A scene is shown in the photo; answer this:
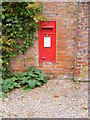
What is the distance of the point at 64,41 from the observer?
3672 mm

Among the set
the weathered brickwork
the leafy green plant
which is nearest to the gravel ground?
the leafy green plant

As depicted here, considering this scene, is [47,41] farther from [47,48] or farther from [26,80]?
[26,80]

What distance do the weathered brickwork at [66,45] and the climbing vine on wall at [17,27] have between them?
0.16 metres

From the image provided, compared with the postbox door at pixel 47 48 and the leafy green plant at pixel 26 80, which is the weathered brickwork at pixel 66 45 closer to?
the postbox door at pixel 47 48

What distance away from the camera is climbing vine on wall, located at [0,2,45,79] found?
11.2 feet

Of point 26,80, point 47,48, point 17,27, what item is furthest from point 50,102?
point 17,27

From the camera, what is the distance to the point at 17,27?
3539mm

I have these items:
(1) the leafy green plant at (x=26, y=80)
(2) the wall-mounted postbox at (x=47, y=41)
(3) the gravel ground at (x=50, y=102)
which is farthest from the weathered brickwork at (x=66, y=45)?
(3) the gravel ground at (x=50, y=102)

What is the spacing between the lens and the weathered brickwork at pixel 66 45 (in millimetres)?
3480

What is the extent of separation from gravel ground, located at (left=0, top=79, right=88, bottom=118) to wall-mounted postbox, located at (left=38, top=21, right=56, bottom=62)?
0.61 meters

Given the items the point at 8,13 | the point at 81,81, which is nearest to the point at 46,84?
the point at 81,81

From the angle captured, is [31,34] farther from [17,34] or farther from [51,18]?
[51,18]

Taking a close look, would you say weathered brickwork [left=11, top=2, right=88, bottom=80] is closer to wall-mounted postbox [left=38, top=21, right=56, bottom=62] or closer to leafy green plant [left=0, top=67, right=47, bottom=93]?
wall-mounted postbox [left=38, top=21, right=56, bottom=62]

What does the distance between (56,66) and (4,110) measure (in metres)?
1.58
